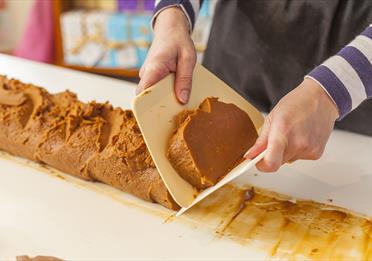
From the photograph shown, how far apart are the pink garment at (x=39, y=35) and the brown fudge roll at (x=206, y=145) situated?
1.92 metres

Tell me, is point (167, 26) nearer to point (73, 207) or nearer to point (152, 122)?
point (152, 122)

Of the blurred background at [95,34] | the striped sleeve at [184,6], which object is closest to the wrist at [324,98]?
the striped sleeve at [184,6]

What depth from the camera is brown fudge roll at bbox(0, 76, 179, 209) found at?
1.05 meters

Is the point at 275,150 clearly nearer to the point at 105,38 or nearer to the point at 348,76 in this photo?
the point at 348,76

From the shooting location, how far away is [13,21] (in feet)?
10.6

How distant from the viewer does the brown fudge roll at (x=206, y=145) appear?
973 mm

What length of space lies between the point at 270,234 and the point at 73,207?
38 centimetres

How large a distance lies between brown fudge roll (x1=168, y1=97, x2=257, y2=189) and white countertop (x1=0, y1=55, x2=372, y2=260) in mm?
102

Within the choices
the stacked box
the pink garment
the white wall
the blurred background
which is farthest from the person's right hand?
the white wall

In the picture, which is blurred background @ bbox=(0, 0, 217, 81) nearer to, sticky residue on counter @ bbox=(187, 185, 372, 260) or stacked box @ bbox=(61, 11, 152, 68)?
stacked box @ bbox=(61, 11, 152, 68)

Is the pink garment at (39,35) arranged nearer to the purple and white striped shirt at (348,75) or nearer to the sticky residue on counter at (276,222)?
the sticky residue on counter at (276,222)

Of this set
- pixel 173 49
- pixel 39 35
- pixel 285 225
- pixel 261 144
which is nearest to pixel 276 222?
pixel 285 225

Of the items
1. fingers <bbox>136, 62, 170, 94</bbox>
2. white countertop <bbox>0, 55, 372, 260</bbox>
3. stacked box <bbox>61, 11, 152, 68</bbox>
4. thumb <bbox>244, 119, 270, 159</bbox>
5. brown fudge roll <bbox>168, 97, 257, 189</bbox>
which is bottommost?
stacked box <bbox>61, 11, 152, 68</bbox>

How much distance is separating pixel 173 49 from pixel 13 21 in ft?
7.94
